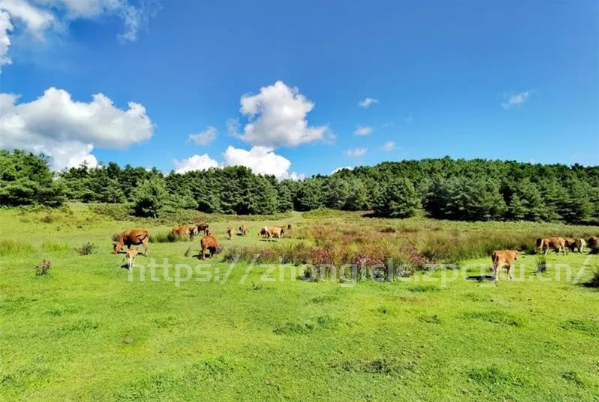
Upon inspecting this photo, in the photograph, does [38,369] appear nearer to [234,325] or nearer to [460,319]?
[234,325]

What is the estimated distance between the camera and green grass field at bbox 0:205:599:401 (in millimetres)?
4547

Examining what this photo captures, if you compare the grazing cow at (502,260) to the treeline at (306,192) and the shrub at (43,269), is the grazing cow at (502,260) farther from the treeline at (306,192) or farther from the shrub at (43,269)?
the treeline at (306,192)

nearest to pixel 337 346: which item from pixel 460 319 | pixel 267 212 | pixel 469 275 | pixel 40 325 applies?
pixel 460 319

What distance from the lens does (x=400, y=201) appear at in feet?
211

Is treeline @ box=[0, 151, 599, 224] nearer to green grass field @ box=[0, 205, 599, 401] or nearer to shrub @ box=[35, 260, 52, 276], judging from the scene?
shrub @ box=[35, 260, 52, 276]

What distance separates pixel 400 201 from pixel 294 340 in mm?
61565

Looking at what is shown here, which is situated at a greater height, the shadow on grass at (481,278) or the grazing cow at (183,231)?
the grazing cow at (183,231)

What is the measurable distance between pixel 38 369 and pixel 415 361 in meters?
5.70

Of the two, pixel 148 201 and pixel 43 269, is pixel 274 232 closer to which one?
pixel 43 269

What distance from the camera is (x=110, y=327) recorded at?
6.48 m

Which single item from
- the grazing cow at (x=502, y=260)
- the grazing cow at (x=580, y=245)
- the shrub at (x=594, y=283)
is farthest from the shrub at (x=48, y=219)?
the grazing cow at (x=580, y=245)

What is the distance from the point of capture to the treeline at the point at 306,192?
45.3 metres

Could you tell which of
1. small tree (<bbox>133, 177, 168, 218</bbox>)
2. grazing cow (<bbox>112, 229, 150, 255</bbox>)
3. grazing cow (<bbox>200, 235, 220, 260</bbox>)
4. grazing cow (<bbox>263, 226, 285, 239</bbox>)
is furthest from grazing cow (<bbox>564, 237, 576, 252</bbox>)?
small tree (<bbox>133, 177, 168, 218</bbox>)

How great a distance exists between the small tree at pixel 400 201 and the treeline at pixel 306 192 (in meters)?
0.18
